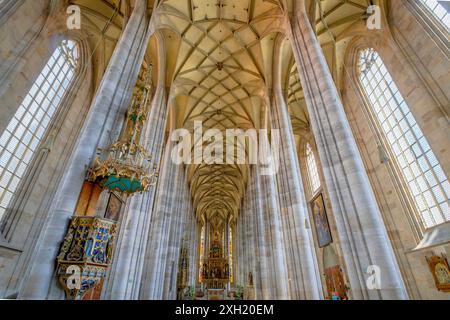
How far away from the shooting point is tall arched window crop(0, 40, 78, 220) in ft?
25.7

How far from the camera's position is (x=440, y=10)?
774 cm

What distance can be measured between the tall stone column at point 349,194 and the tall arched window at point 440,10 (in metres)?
4.28

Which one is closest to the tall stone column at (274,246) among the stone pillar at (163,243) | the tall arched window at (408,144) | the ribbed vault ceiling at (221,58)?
the ribbed vault ceiling at (221,58)

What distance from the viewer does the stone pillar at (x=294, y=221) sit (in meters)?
9.34

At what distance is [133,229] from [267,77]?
12.3 m

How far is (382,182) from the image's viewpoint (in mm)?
10297

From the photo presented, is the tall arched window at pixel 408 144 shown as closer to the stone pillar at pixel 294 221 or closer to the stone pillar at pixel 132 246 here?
the stone pillar at pixel 294 221

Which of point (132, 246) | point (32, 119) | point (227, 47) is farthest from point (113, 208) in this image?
point (227, 47)

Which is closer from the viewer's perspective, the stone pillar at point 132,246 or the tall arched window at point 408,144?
the stone pillar at point 132,246

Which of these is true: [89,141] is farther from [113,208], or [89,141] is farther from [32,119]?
[32,119]

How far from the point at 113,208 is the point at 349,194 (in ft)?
23.8

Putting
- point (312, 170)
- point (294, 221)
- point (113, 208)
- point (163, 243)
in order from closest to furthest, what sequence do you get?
point (113, 208) < point (294, 221) < point (163, 243) < point (312, 170)

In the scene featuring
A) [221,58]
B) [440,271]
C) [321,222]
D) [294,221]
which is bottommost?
[440,271]
